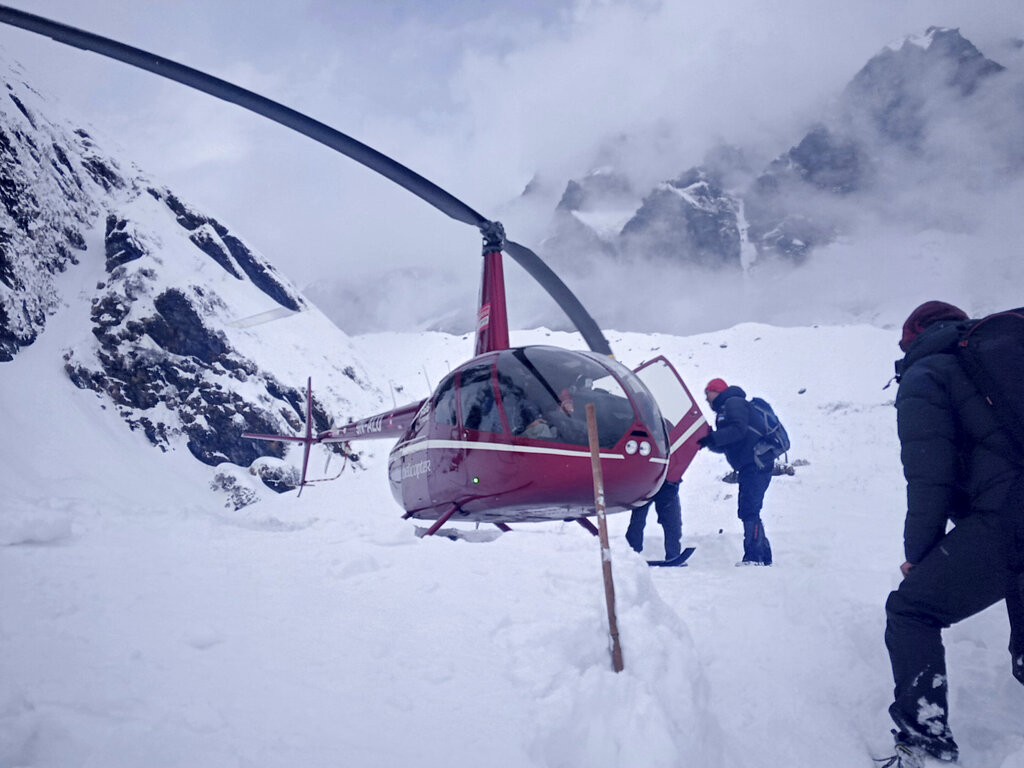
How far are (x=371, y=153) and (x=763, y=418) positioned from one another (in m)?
5.51

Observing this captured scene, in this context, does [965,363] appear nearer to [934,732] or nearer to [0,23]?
[934,732]

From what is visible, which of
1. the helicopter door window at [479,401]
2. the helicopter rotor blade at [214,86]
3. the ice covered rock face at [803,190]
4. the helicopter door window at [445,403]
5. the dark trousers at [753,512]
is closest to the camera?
the helicopter door window at [479,401]

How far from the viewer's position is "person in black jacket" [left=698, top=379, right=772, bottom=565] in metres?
5.98

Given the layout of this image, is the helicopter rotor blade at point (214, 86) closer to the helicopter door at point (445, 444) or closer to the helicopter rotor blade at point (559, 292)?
the helicopter rotor blade at point (559, 292)

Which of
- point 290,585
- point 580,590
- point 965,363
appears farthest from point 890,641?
point 290,585

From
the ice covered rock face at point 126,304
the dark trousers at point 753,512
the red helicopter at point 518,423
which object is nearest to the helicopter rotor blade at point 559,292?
the red helicopter at point 518,423

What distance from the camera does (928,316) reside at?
295cm

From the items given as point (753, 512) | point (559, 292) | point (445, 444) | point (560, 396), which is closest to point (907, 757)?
point (560, 396)

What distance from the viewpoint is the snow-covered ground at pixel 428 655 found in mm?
1941

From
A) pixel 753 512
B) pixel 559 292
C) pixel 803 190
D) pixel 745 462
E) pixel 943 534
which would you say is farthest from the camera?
pixel 803 190

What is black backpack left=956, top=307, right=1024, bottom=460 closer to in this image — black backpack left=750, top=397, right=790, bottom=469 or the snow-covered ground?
the snow-covered ground

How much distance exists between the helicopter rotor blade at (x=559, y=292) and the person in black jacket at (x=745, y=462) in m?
1.94

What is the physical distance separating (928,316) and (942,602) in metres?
1.51

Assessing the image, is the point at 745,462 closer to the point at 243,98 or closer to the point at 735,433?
the point at 735,433
